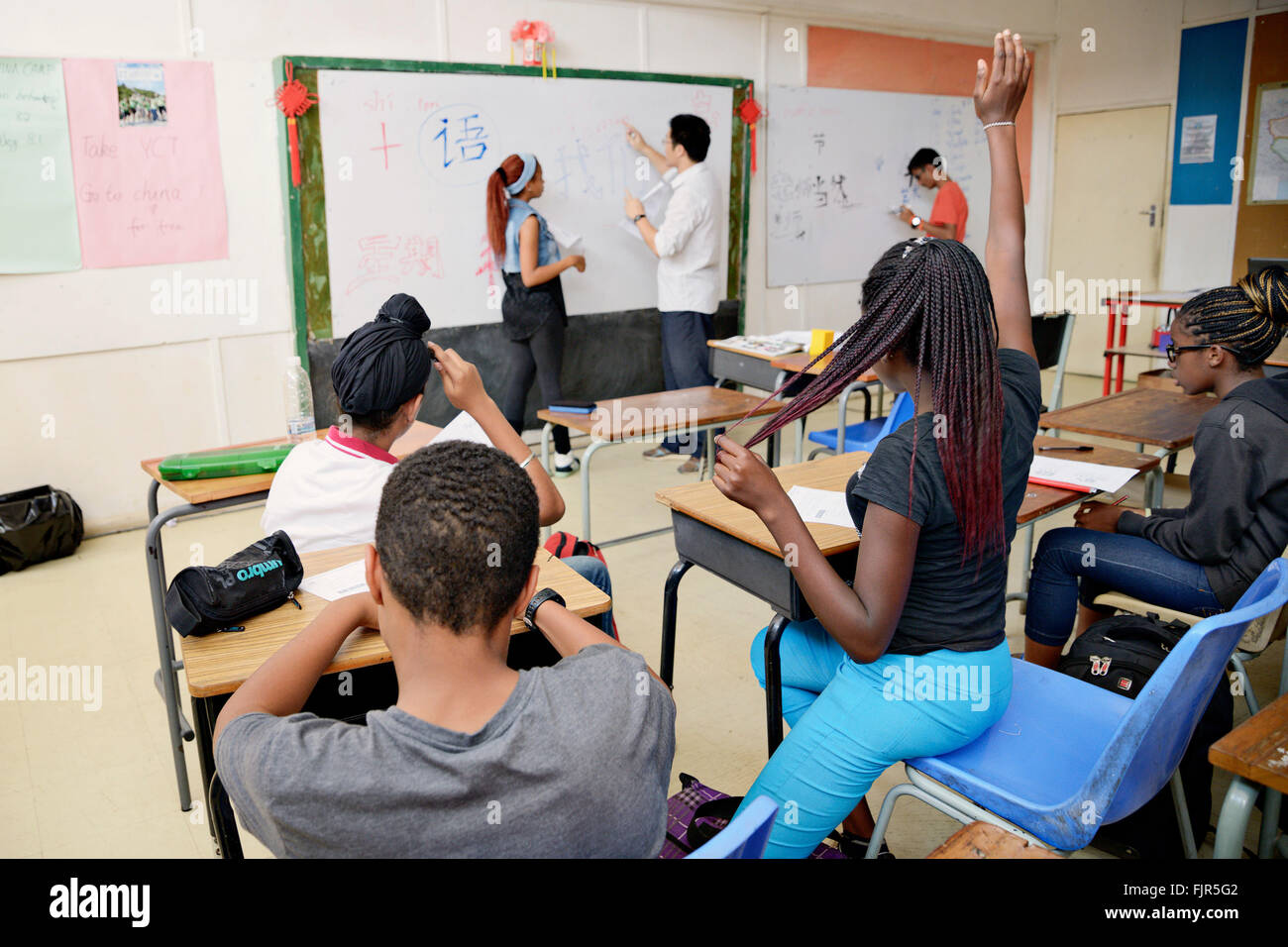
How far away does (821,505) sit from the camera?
2129 millimetres

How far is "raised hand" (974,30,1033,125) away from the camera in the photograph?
1.74 m

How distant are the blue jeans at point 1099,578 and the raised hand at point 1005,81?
1079 millimetres

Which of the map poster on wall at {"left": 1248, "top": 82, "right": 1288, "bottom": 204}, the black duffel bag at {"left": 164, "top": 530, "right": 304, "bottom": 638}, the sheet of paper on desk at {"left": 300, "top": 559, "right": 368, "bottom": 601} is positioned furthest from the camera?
the map poster on wall at {"left": 1248, "top": 82, "right": 1288, "bottom": 204}

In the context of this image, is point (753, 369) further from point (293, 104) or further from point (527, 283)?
point (293, 104)

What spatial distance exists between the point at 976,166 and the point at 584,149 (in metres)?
3.50

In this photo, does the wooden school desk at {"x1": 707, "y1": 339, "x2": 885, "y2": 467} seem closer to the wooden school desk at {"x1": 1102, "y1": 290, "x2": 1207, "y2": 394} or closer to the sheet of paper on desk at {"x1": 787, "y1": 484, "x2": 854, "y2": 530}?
the sheet of paper on desk at {"x1": 787, "y1": 484, "x2": 854, "y2": 530}

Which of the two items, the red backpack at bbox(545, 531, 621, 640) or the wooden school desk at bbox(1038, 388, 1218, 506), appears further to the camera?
the wooden school desk at bbox(1038, 388, 1218, 506)

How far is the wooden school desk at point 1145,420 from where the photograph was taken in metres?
2.79

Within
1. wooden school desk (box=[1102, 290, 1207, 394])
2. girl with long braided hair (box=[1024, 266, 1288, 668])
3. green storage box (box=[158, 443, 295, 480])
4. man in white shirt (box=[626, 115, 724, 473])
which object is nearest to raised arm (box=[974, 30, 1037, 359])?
girl with long braided hair (box=[1024, 266, 1288, 668])

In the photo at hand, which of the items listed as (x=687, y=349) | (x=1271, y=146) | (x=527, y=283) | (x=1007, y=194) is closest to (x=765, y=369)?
(x=687, y=349)

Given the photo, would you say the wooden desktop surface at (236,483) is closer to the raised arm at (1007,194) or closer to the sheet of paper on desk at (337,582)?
the sheet of paper on desk at (337,582)

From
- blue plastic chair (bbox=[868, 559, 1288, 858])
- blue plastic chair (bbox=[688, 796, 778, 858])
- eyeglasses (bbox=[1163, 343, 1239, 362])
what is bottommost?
blue plastic chair (bbox=[868, 559, 1288, 858])

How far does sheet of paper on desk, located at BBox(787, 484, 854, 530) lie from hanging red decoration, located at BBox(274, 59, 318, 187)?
3.07 meters

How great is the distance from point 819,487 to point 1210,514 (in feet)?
2.79
